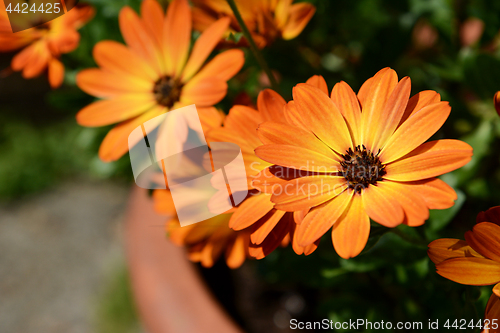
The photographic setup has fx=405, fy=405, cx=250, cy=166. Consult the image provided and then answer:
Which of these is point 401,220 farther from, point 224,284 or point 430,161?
point 224,284

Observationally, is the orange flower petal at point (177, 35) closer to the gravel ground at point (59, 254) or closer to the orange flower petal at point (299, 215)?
the orange flower petal at point (299, 215)

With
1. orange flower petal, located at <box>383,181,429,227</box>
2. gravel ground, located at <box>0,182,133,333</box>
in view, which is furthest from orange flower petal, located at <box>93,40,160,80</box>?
gravel ground, located at <box>0,182,133,333</box>

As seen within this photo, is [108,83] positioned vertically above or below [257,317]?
above

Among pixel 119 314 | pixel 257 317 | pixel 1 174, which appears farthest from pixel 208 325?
pixel 1 174

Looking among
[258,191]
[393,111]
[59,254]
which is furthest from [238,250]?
[59,254]

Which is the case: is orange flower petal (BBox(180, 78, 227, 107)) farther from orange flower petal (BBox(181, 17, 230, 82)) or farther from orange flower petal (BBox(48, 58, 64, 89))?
orange flower petal (BBox(48, 58, 64, 89))

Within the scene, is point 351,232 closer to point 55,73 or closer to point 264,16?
point 264,16
